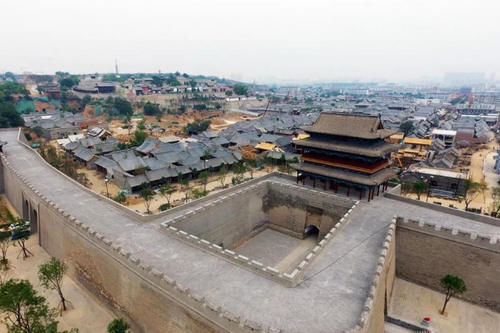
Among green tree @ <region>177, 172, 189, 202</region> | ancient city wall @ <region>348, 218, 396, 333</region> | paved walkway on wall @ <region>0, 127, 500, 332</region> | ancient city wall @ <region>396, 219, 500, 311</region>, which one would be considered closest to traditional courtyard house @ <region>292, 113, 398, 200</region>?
paved walkway on wall @ <region>0, 127, 500, 332</region>

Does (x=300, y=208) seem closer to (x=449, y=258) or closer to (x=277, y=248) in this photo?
(x=277, y=248)

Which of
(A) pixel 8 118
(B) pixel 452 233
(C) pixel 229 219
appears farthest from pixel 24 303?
(A) pixel 8 118

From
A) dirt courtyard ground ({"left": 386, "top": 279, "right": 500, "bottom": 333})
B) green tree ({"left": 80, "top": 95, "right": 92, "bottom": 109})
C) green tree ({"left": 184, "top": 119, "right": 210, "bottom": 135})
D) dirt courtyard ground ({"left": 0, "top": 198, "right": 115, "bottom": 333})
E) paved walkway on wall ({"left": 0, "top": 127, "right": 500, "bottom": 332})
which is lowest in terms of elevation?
dirt courtyard ground ({"left": 0, "top": 198, "right": 115, "bottom": 333})

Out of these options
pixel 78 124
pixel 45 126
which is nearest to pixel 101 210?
pixel 45 126

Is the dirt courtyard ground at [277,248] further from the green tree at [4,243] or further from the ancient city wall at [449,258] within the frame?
the green tree at [4,243]

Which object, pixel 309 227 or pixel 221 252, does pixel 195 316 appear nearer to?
pixel 221 252

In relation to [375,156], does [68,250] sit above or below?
below

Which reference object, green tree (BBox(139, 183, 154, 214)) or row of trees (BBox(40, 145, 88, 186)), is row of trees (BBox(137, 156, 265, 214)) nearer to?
green tree (BBox(139, 183, 154, 214))

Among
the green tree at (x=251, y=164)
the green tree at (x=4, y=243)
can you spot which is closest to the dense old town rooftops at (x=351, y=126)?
the green tree at (x=251, y=164)
